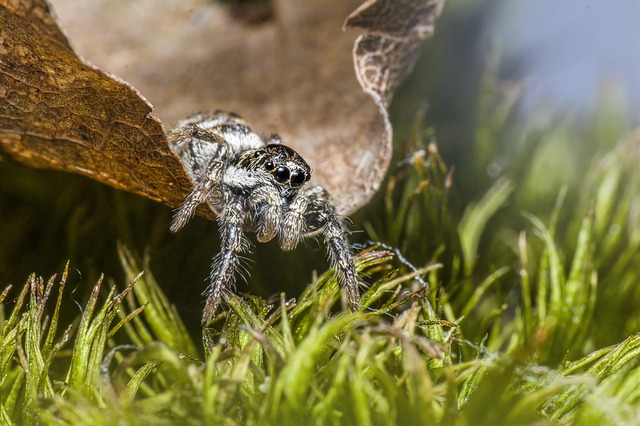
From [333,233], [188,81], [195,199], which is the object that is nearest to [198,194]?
[195,199]

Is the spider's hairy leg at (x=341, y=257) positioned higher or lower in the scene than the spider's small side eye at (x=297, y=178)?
lower

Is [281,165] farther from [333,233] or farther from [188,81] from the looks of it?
[188,81]

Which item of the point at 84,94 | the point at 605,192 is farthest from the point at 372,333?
the point at 605,192

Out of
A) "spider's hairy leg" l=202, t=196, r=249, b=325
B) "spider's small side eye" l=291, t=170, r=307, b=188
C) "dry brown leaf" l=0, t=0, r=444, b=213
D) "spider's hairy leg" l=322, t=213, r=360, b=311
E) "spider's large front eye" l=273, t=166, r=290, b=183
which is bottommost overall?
"spider's hairy leg" l=322, t=213, r=360, b=311

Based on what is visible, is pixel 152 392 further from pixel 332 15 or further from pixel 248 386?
pixel 332 15

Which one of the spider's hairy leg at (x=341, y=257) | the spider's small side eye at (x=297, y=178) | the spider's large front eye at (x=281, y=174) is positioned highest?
the spider's large front eye at (x=281, y=174)
